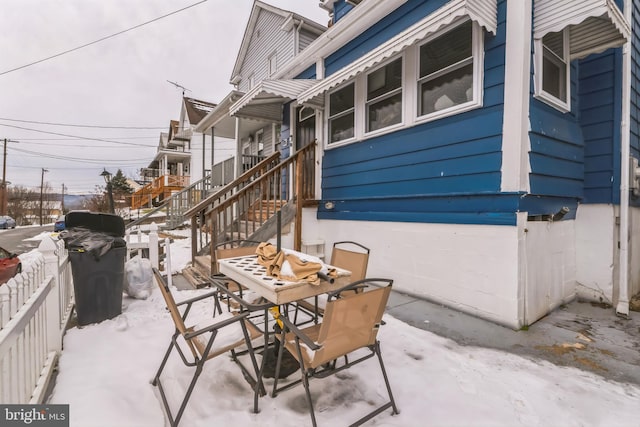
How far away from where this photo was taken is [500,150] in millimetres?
3145

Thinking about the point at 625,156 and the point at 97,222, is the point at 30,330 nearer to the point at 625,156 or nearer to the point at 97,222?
the point at 97,222

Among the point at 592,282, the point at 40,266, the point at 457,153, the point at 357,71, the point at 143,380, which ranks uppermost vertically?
the point at 357,71

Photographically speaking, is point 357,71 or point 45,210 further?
point 45,210

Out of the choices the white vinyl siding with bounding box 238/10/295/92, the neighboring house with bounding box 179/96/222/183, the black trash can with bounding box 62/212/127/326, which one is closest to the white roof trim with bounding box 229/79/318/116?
the black trash can with bounding box 62/212/127/326

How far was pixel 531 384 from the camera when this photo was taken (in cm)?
207

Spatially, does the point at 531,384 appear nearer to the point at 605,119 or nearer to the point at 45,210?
the point at 605,119

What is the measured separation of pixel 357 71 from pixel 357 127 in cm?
111

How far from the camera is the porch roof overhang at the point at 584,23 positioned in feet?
9.37

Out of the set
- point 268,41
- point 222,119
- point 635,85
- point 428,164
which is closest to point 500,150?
point 428,164

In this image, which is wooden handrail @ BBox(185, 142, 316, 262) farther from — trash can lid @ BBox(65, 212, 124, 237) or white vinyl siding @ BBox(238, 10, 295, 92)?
white vinyl siding @ BBox(238, 10, 295, 92)

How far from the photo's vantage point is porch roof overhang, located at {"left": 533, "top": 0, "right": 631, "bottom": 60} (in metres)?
2.86

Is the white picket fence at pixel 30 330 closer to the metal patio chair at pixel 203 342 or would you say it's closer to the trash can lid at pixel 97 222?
the metal patio chair at pixel 203 342

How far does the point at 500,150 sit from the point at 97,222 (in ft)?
15.8

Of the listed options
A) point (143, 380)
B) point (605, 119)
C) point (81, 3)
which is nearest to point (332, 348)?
point (143, 380)
